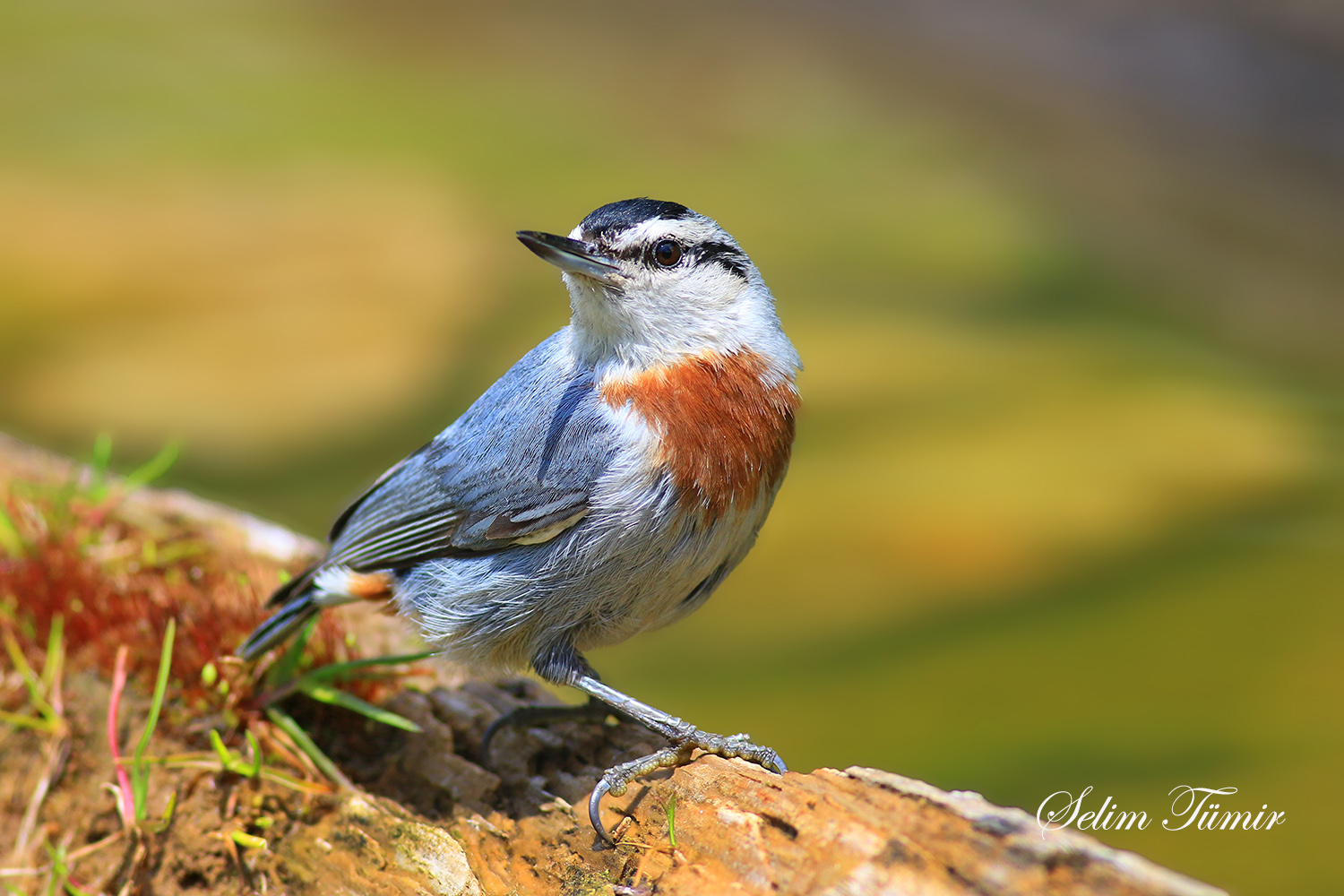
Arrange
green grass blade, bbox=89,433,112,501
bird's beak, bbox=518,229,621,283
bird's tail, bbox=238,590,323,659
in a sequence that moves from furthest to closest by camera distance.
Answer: green grass blade, bbox=89,433,112,501 → bird's tail, bbox=238,590,323,659 → bird's beak, bbox=518,229,621,283

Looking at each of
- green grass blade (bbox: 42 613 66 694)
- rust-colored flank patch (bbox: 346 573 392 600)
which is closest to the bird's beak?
rust-colored flank patch (bbox: 346 573 392 600)

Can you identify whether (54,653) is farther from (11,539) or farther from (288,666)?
(288,666)

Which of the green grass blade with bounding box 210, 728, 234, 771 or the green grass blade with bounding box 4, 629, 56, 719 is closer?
the green grass blade with bounding box 210, 728, 234, 771

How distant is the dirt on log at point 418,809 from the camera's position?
2.45m

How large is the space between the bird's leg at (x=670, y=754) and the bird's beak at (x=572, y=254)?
48.7 inches

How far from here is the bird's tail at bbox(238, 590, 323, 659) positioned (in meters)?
3.49

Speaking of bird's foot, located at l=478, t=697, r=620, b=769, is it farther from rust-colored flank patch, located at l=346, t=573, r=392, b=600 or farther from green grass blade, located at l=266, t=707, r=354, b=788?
rust-colored flank patch, located at l=346, t=573, r=392, b=600

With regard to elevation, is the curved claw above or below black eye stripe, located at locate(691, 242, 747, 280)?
below

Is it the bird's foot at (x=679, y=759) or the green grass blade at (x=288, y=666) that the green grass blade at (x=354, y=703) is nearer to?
the green grass blade at (x=288, y=666)

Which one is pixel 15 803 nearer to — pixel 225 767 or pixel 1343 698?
pixel 225 767

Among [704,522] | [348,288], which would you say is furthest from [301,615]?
[348,288]

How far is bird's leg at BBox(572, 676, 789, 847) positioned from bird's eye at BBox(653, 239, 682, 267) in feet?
4.25

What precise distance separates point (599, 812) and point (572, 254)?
1530 mm

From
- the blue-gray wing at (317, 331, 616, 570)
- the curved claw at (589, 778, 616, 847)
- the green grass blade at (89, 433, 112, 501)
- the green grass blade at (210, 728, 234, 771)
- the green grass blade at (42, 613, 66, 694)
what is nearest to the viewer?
the curved claw at (589, 778, 616, 847)
